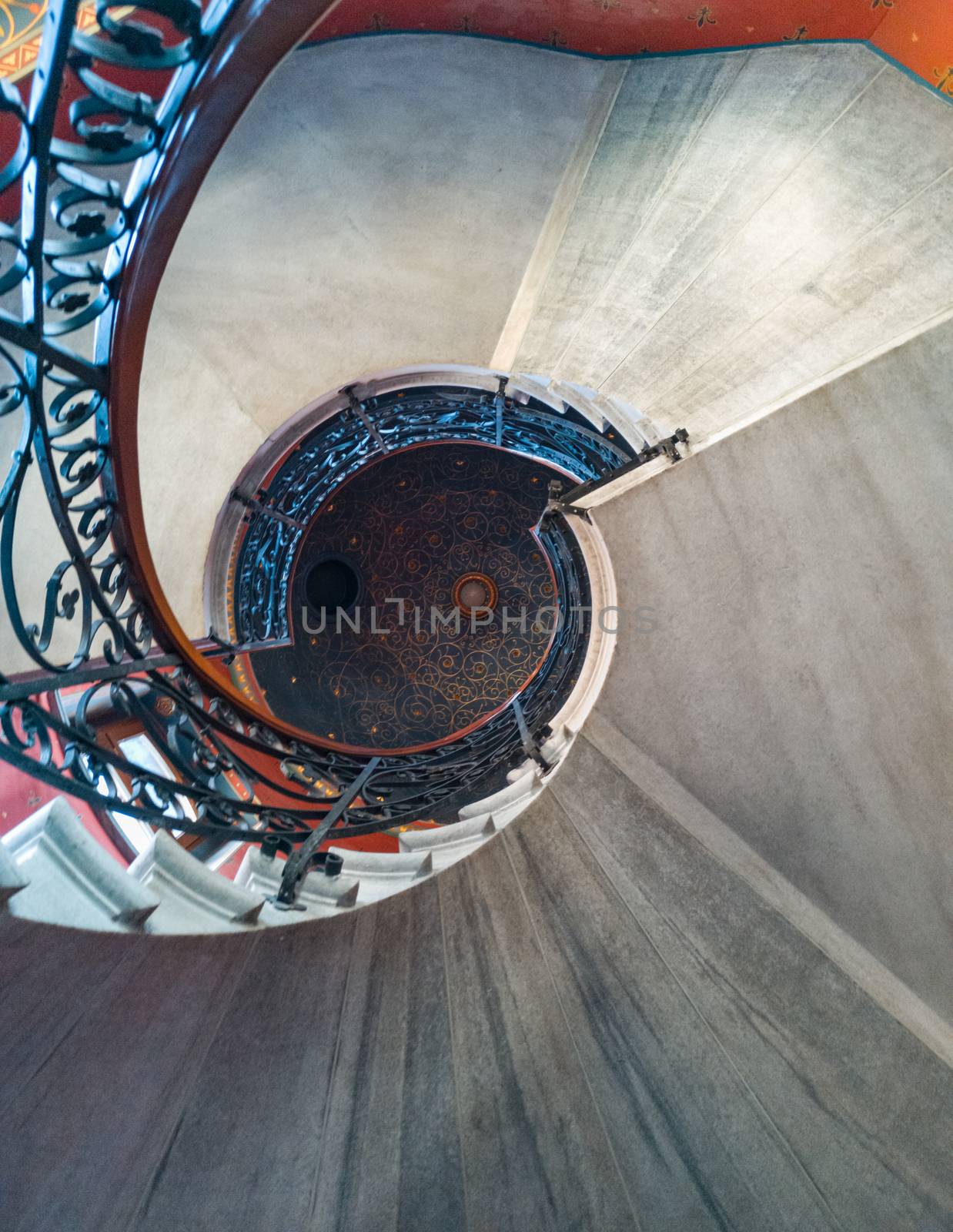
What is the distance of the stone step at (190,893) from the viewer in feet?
5.56

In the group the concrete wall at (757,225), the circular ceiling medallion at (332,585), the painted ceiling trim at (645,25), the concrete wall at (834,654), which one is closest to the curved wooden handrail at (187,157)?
the painted ceiling trim at (645,25)

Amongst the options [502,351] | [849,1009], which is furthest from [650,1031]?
[502,351]

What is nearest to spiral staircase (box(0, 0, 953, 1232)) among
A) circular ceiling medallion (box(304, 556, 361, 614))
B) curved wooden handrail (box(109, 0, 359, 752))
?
curved wooden handrail (box(109, 0, 359, 752))

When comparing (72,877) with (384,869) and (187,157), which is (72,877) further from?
(187,157)

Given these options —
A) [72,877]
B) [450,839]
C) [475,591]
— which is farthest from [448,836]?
[475,591]

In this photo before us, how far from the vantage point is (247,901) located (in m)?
1.83

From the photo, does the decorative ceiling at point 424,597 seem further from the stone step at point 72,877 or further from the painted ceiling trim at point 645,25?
the stone step at point 72,877

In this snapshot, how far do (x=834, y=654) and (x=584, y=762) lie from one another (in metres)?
0.91

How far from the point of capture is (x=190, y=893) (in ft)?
5.81

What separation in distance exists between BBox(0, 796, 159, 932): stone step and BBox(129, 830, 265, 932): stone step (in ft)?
0.32

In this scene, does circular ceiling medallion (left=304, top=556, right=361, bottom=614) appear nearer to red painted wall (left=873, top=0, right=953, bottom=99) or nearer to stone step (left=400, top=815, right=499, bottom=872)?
stone step (left=400, top=815, right=499, bottom=872)

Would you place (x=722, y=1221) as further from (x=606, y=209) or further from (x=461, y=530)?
(x=461, y=530)

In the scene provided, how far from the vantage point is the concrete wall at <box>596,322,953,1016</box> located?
166 centimetres

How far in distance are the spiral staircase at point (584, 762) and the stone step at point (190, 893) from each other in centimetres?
1
